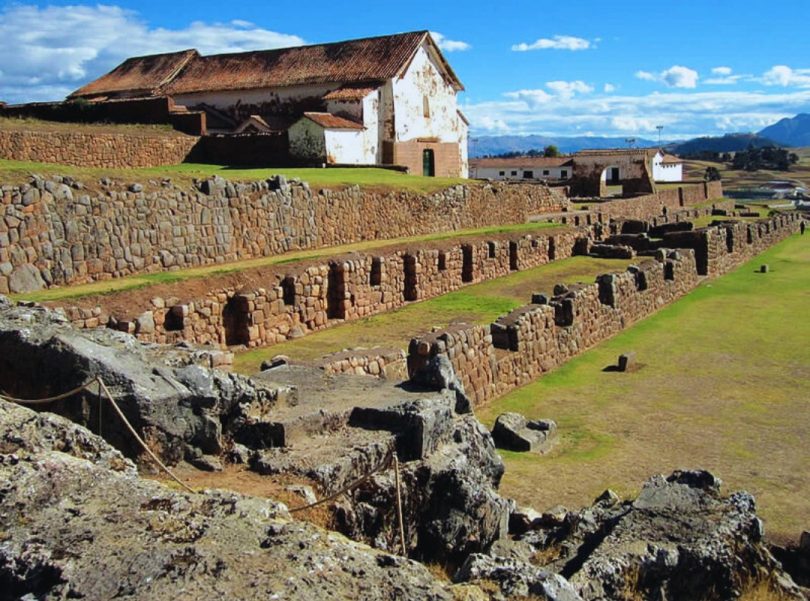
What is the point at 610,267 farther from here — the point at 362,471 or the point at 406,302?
the point at 362,471

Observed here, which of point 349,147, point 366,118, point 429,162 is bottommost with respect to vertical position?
point 429,162

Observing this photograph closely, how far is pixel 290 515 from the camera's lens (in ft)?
18.5

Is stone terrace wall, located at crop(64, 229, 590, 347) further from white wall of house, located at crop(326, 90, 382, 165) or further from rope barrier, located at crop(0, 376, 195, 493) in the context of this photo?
white wall of house, located at crop(326, 90, 382, 165)

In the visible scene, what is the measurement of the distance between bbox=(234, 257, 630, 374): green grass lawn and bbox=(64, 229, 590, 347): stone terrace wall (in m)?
0.32

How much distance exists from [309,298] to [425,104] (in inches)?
1042

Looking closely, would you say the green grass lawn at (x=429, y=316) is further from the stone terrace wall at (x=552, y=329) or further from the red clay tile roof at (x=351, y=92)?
the red clay tile roof at (x=351, y=92)

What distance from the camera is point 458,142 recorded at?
4609cm

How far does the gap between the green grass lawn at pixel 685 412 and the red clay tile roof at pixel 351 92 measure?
2184cm

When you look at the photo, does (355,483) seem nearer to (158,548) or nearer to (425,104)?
(158,548)

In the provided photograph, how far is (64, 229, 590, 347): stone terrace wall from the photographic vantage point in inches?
603

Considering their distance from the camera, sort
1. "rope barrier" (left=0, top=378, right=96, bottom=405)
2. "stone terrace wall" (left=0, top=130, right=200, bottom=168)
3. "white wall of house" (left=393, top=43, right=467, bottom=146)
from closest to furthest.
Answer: "rope barrier" (left=0, top=378, right=96, bottom=405) → "stone terrace wall" (left=0, top=130, right=200, bottom=168) → "white wall of house" (left=393, top=43, right=467, bottom=146)

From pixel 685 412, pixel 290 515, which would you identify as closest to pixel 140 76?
pixel 685 412

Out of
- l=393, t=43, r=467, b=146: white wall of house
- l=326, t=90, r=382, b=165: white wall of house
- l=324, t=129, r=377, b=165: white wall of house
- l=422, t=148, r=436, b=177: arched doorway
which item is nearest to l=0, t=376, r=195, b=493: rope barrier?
l=324, t=129, r=377, b=165: white wall of house

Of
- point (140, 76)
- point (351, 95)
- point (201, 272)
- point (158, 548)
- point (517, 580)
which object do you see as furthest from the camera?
point (140, 76)
